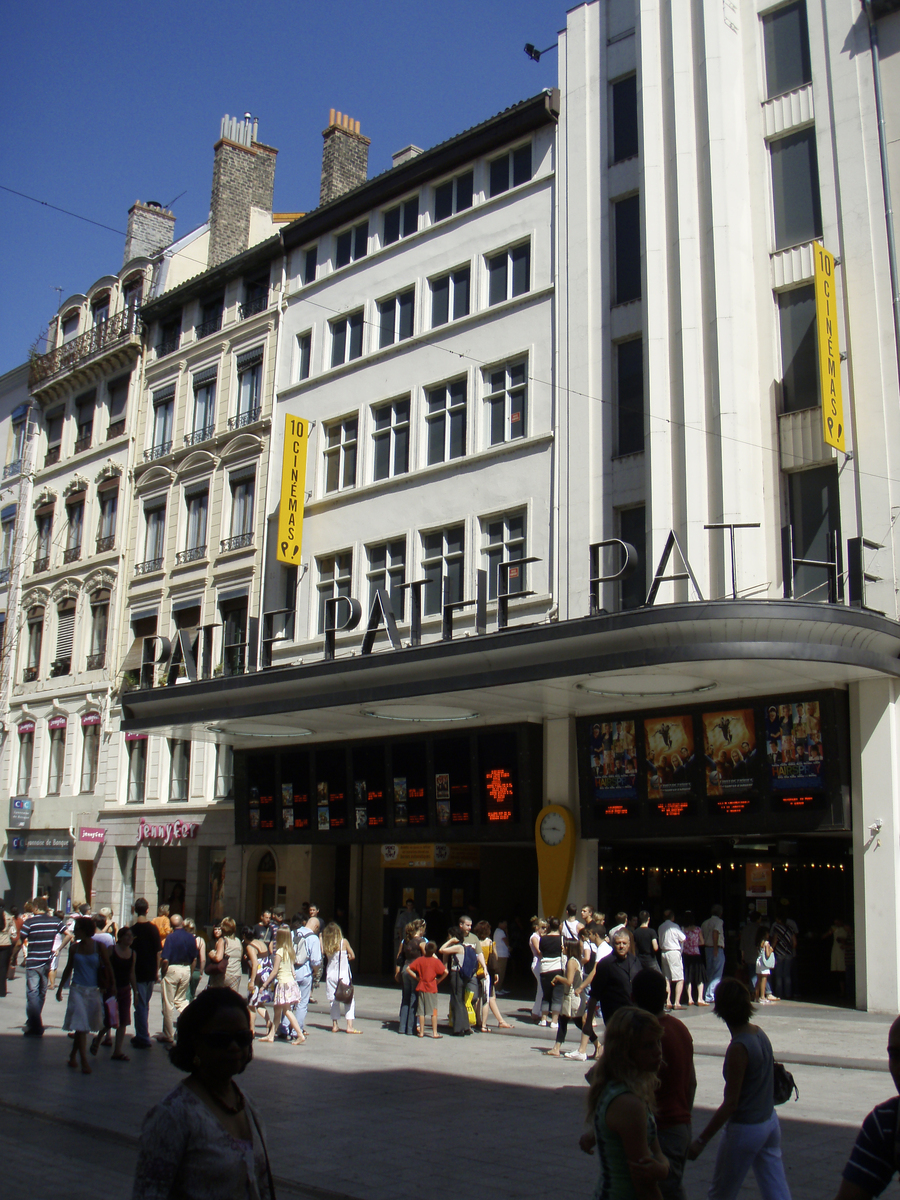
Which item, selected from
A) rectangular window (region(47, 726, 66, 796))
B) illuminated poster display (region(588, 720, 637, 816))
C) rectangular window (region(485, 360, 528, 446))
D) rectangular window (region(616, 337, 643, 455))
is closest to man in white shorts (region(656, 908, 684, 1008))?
illuminated poster display (region(588, 720, 637, 816))

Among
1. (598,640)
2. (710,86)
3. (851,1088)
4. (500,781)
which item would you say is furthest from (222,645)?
(851,1088)

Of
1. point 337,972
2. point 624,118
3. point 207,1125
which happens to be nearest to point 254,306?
point 624,118

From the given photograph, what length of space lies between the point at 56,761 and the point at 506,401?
864 inches

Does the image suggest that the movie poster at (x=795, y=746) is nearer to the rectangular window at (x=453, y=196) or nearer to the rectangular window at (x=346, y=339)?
the rectangular window at (x=453, y=196)

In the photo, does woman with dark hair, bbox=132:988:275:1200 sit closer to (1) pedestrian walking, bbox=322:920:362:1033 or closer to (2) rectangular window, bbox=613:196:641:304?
(1) pedestrian walking, bbox=322:920:362:1033

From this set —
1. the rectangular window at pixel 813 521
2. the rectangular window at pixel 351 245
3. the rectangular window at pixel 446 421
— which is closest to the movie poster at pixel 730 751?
the rectangular window at pixel 813 521

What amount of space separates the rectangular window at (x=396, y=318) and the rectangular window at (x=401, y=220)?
1630 mm

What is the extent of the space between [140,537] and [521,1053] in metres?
25.5

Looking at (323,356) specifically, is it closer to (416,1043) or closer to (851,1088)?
(416,1043)

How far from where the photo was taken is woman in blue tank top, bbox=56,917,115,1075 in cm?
1333

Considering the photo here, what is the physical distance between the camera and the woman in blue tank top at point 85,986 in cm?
1333

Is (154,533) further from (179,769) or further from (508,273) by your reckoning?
(508,273)

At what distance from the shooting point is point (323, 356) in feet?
103

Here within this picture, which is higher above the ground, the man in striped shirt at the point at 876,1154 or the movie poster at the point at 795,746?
the movie poster at the point at 795,746
